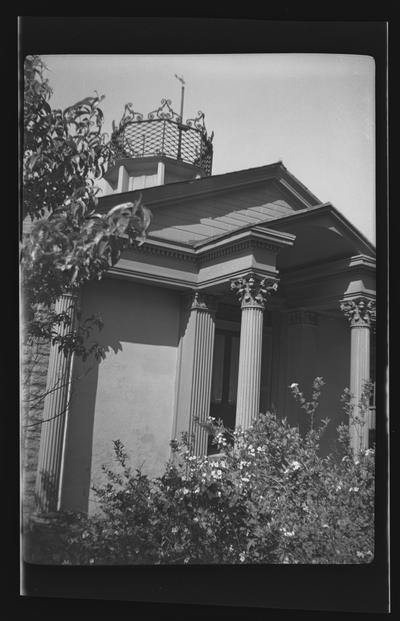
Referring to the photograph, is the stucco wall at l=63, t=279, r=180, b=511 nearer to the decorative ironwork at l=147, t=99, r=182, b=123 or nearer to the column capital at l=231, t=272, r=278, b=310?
the column capital at l=231, t=272, r=278, b=310

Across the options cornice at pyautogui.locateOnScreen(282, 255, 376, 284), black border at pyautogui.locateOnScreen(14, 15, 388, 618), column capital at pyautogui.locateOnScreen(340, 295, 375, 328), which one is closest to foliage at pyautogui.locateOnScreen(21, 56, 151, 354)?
black border at pyautogui.locateOnScreen(14, 15, 388, 618)

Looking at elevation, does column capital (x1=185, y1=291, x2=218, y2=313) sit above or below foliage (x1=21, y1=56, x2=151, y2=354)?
below

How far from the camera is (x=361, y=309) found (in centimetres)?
445

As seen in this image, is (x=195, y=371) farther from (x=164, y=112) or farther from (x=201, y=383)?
(x=164, y=112)

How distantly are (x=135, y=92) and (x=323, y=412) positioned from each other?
2739 mm

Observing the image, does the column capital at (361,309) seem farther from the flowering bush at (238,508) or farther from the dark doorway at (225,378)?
the dark doorway at (225,378)

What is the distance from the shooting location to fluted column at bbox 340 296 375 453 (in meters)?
4.35

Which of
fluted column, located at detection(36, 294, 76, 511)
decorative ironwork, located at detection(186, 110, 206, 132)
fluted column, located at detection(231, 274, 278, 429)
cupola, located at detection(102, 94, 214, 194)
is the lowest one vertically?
fluted column, located at detection(36, 294, 76, 511)

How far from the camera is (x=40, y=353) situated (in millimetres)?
4070
